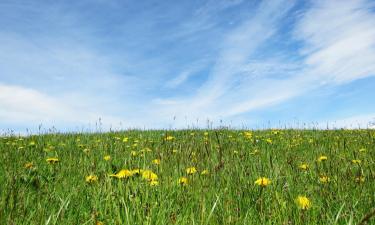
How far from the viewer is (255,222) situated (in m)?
2.54

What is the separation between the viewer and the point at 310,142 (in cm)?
809

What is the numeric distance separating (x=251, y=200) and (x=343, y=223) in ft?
2.53

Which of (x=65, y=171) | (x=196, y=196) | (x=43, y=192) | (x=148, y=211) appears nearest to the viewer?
(x=148, y=211)

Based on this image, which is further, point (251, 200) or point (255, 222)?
point (251, 200)

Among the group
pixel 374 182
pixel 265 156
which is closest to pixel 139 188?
pixel 374 182

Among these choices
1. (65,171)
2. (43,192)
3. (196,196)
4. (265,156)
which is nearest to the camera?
(196,196)

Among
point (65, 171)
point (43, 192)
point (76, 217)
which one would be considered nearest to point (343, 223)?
point (76, 217)

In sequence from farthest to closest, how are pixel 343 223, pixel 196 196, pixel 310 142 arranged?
pixel 310 142, pixel 196 196, pixel 343 223

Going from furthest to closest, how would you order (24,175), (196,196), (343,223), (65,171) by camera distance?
1. (65,171)
2. (24,175)
3. (196,196)
4. (343,223)

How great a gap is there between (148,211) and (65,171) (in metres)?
2.55

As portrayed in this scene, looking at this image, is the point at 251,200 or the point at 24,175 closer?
the point at 251,200

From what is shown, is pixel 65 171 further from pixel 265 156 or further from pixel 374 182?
pixel 374 182

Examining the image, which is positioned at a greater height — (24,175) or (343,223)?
(24,175)

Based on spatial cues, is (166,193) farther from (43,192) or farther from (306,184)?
(306,184)
